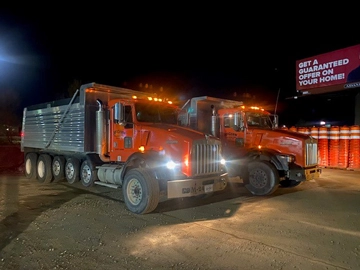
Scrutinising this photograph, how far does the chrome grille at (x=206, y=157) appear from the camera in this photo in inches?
285

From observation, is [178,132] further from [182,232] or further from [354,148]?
[354,148]

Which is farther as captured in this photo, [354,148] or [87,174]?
[354,148]

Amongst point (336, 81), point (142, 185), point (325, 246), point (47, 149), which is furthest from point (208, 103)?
point (336, 81)

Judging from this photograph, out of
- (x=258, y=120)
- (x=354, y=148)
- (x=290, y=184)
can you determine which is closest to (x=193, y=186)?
(x=258, y=120)

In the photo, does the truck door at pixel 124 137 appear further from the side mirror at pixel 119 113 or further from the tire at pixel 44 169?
the tire at pixel 44 169

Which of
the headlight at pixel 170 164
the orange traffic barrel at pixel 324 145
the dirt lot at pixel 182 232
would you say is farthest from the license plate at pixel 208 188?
the orange traffic barrel at pixel 324 145

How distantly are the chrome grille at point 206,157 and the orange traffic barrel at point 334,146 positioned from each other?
9699 mm

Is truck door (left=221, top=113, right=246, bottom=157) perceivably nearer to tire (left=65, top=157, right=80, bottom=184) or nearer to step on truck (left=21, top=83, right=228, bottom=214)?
step on truck (left=21, top=83, right=228, bottom=214)

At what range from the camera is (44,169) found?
11.8 metres

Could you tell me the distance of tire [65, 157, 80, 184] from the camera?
34.4ft

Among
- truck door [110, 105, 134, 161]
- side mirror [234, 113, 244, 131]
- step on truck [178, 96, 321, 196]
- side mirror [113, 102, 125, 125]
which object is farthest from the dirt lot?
side mirror [234, 113, 244, 131]

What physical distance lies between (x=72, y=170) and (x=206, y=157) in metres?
5.27

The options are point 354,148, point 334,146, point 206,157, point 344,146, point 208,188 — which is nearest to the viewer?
point 208,188

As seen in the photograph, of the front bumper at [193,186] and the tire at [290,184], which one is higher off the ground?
the front bumper at [193,186]
